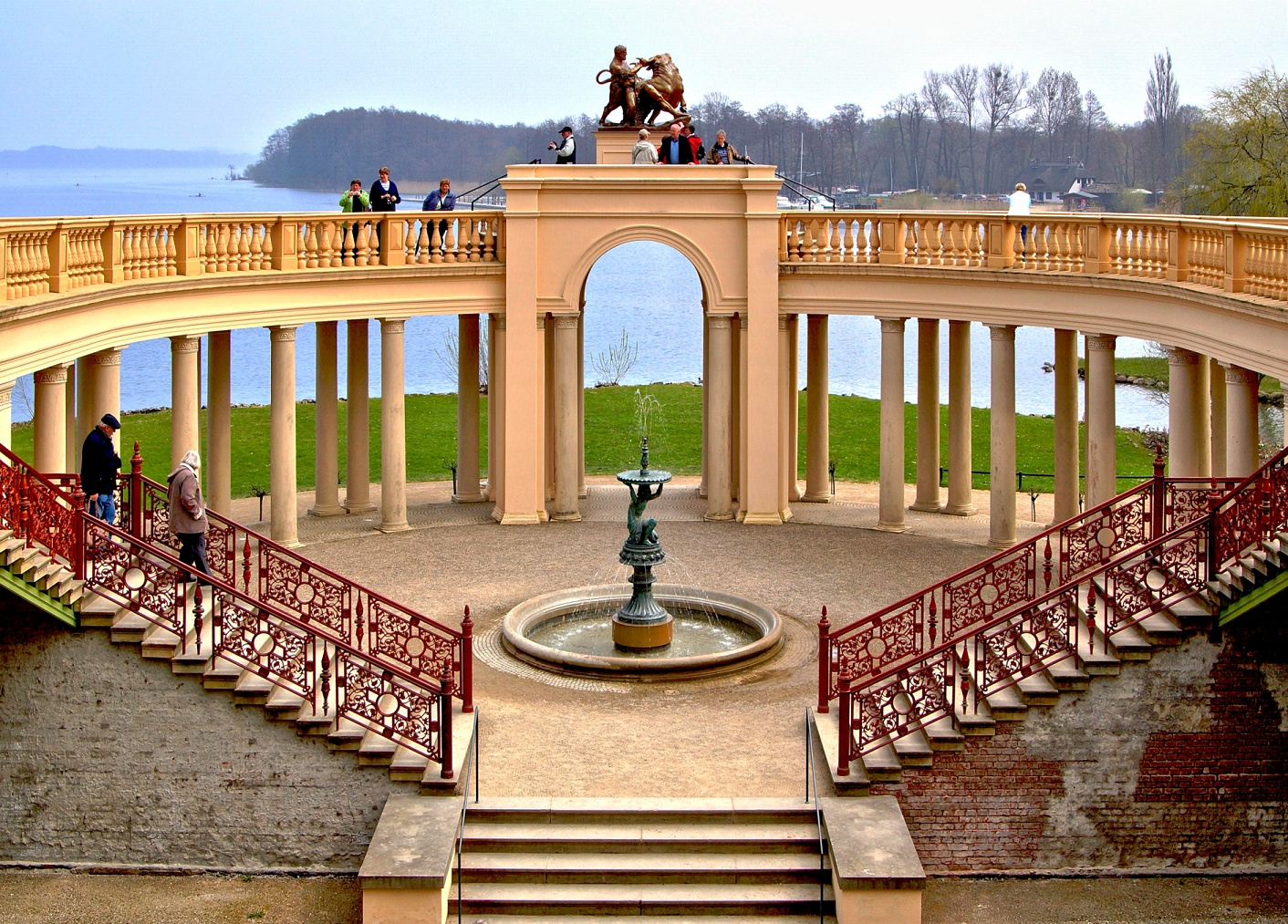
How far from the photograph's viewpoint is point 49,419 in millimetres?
21562

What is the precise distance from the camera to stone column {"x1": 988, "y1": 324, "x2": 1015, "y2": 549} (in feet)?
92.2

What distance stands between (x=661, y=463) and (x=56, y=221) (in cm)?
2028

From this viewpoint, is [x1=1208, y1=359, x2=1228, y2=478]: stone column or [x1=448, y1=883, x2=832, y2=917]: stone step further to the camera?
[x1=1208, y1=359, x2=1228, y2=478]: stone column

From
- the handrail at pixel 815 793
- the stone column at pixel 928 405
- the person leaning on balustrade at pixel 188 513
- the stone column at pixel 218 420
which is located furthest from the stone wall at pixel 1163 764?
the stone column at pixel 218 420

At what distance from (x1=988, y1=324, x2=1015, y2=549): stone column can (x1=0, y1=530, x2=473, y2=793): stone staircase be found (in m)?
13.5

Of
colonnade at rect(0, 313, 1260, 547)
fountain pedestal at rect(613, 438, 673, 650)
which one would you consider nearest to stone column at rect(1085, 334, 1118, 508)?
colonnade at rect(0, 313, 1260, 547)

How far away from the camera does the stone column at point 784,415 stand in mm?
30688

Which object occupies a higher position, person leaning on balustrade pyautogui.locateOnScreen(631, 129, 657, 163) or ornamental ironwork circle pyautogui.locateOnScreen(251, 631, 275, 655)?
person leaning on balustrade pyautogui.locateOnScreen(631, 129, 657, 163)

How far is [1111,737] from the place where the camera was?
17.0 metres

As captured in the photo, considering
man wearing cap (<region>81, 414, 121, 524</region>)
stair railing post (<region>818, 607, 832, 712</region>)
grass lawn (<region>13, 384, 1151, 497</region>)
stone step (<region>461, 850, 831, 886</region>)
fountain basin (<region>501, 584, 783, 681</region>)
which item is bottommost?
stone step (<region>461, 850, 831, 886</region>)

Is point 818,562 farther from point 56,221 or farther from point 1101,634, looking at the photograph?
point 56,221

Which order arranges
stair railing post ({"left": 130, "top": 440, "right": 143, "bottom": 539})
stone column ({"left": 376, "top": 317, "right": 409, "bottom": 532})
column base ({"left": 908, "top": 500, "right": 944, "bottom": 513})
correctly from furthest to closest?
column base ({"left": 908, "top": 500, "right": 944, "bottom": 513}) < stone column ({"left": 376, "top": 317, "right": 409, "bottom": 532}) < stair railing post ({"left": 130, "top": 440, "right": 143, "bottom": 539})

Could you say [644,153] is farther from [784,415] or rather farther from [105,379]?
[105,379]

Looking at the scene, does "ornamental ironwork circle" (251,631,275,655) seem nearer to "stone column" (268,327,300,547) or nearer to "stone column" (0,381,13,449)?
"stone column" (0,381,13,449)
